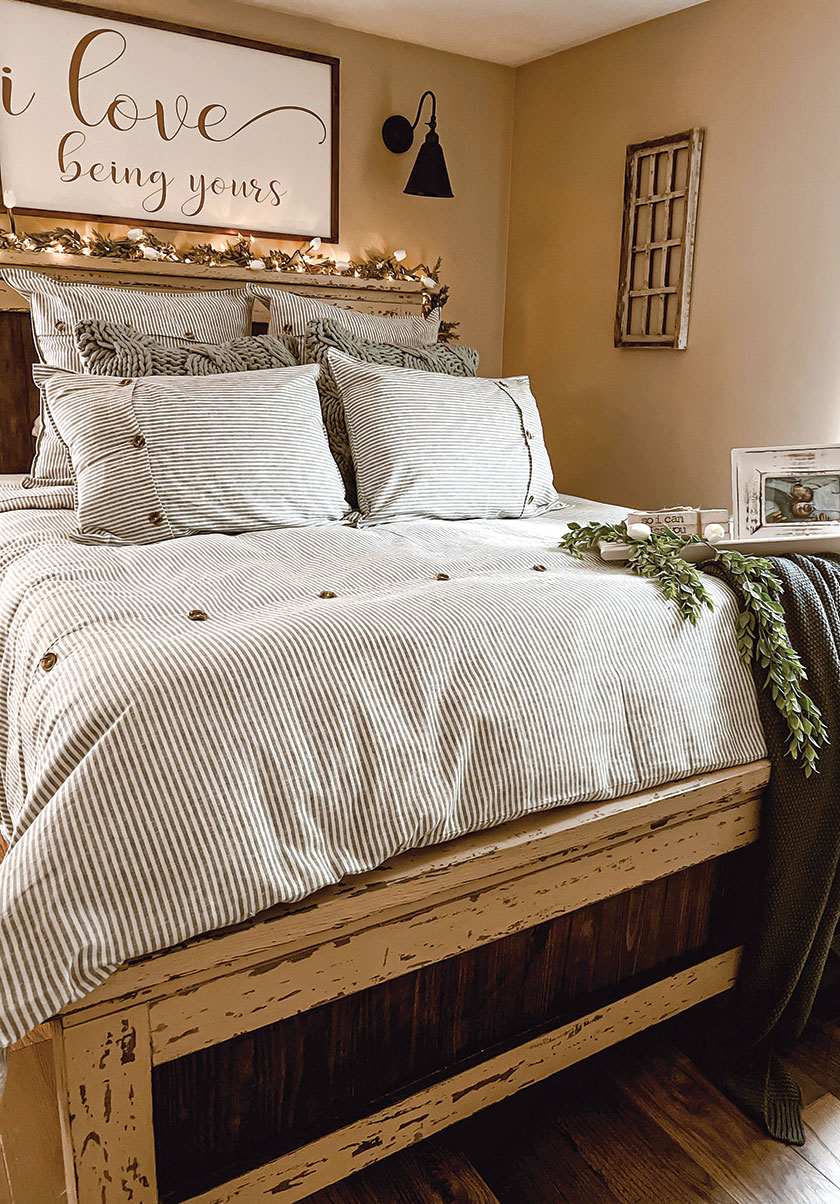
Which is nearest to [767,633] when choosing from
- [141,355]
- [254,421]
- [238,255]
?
[254,421]

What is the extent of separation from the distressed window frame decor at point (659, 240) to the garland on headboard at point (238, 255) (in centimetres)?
72

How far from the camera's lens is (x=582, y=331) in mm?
3598

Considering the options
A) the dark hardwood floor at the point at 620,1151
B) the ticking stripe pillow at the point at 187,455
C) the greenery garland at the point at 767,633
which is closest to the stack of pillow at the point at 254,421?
the ticking stripe pillow at the point at 187,455

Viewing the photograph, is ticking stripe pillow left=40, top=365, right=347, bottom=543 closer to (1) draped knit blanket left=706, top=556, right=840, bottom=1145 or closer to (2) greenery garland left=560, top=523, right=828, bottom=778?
(2) greenery garland left=560, top=523, right=828, bottom=778

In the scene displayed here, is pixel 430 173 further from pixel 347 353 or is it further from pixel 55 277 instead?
pixel 55 277

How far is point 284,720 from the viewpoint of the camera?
1.12 m

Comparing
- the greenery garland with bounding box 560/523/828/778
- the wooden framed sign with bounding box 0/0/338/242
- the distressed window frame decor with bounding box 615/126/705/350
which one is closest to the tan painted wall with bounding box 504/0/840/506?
the distressed window frame decor with bounding box 615/126/705/350

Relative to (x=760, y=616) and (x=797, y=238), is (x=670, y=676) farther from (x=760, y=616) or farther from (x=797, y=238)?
(x=797, y=238)

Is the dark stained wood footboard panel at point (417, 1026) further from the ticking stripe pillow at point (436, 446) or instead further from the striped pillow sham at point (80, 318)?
the striped pillow sham at point (80, 318)

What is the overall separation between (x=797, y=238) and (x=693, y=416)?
2.19 feet

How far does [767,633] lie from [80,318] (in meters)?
1.91

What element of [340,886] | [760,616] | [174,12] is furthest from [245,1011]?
[174,12]

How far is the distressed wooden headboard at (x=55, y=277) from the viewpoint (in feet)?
8.91

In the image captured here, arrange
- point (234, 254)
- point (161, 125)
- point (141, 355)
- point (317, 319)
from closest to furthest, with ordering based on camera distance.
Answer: point (141, 355) → point (317, 319) → point (161, 125) → point (234, 254)
